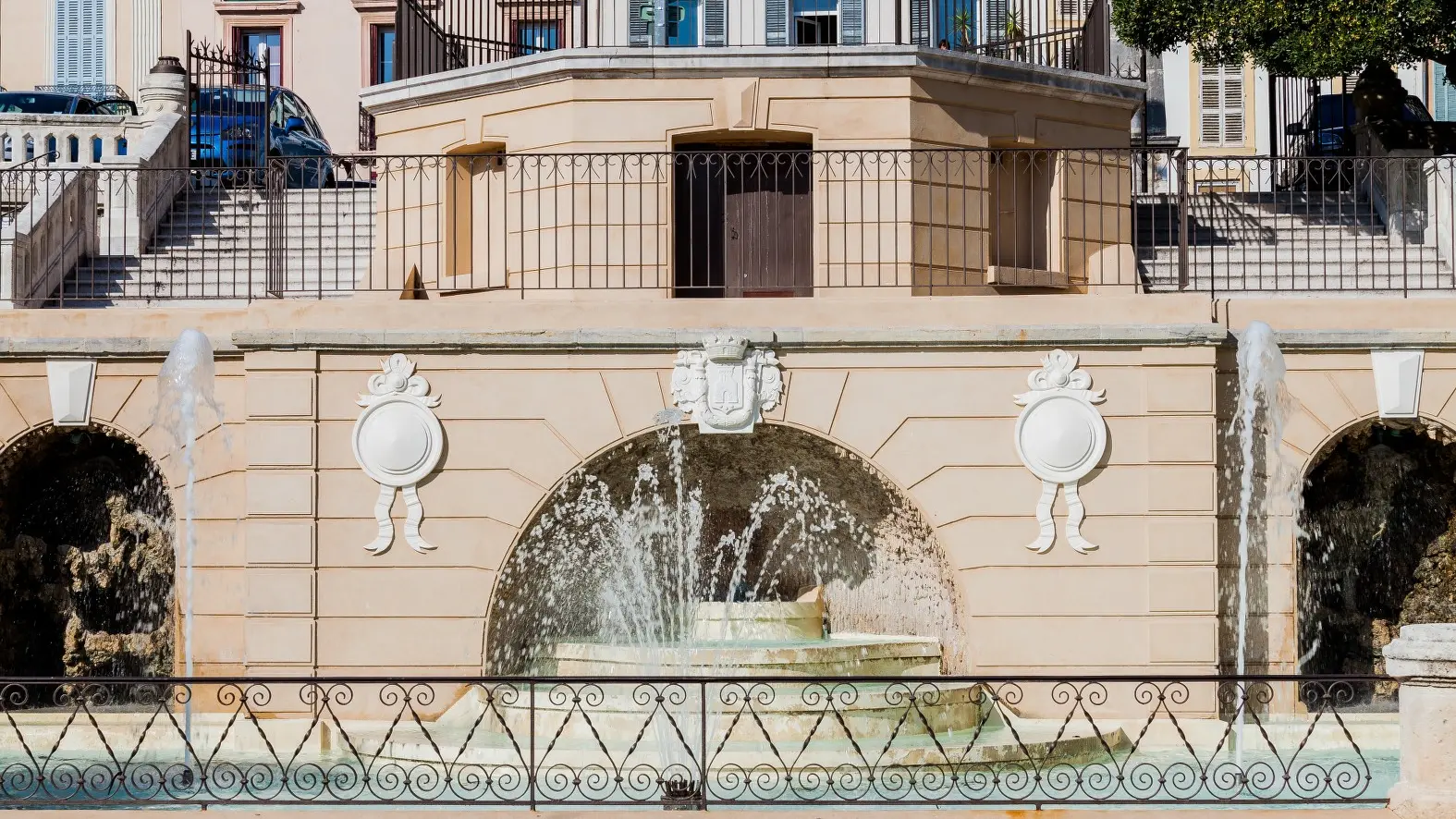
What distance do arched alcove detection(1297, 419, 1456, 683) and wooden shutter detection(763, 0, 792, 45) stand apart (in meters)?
5.96

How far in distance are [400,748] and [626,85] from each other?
6.25 metres

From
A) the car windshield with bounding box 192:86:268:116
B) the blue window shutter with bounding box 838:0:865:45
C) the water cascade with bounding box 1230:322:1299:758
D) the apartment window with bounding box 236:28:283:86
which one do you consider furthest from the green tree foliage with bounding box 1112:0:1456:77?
the apartment window with bounding box 236:28:283:86

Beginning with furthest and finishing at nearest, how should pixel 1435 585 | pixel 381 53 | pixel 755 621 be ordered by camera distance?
pixel 381 53 < pixel 1435 585 < pixel 755 621

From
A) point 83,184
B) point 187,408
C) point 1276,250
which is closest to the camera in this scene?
point 187,408

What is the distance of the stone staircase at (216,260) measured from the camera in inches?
715

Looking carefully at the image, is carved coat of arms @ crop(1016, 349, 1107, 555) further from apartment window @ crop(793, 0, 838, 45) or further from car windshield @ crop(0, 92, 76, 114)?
car windshield @ crop(0, 92, 76, 114)

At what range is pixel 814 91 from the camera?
54.4 feet

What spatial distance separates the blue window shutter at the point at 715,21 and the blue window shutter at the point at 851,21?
3.43ft

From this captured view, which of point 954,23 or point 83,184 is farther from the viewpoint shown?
point 83,184

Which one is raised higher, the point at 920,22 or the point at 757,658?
the point at 920,22

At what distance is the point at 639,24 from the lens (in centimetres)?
1758

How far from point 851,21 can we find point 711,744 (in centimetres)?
780

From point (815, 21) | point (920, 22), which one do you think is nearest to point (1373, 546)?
point (920, 22)

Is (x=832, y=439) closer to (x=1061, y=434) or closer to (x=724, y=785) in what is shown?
(x=1061, y=434)
